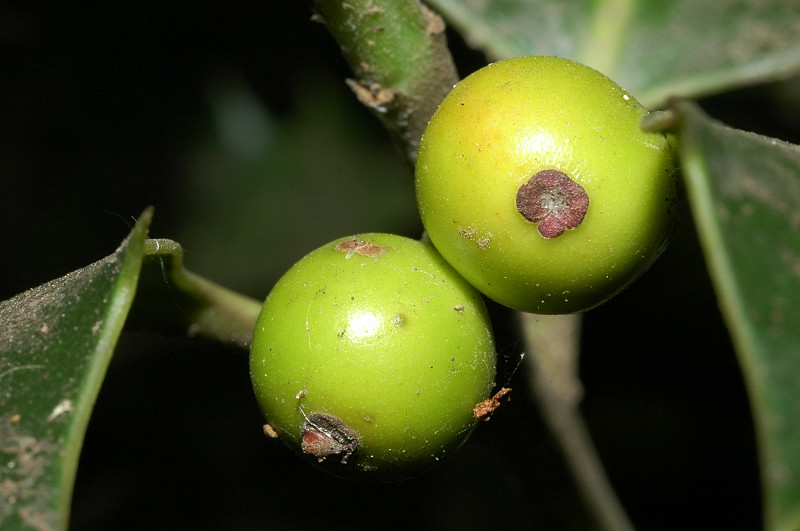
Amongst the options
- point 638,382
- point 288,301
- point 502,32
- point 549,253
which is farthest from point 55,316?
point 638,382

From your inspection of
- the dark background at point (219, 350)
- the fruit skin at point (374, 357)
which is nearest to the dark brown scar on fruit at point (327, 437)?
the fruit skin at point (374, 357)

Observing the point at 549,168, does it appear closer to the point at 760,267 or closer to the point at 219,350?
the point at 760,267

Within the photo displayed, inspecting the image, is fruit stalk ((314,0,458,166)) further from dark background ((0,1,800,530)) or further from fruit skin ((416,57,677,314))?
dark background ((0,1,800,530))

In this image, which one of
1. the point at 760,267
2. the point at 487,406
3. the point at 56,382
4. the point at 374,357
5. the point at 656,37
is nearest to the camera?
the point at 760,267

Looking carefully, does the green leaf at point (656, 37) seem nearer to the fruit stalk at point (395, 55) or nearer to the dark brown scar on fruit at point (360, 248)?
the fruit stalk at point (395, 55)

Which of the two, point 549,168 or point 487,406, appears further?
point 487,406

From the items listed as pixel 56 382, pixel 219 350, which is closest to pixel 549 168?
pixel 56 382
